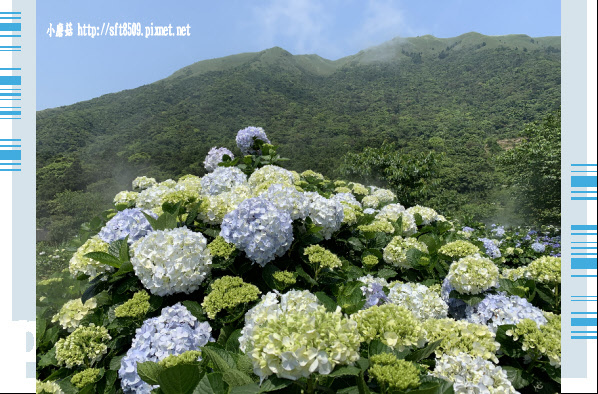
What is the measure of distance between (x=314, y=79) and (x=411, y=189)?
8739cm

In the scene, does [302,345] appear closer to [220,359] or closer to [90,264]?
[220,359]

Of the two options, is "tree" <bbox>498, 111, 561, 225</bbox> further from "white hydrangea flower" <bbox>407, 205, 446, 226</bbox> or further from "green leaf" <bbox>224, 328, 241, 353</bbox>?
"green leaf" <bbox>224, 328, 241, 353</bbox>

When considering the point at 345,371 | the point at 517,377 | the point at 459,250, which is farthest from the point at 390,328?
the point at 459,250

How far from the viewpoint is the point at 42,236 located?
19484 millimetres

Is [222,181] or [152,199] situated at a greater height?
[222,181]

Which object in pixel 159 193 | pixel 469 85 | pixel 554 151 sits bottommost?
pixel 159 193

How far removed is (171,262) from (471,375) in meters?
1.66

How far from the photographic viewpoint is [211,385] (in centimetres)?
112

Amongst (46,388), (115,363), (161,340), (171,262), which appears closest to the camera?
(46,388)

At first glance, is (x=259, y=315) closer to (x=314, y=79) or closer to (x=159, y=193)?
(x=159, y=193)

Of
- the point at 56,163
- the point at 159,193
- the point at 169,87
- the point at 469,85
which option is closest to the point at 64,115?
the point at 56,163

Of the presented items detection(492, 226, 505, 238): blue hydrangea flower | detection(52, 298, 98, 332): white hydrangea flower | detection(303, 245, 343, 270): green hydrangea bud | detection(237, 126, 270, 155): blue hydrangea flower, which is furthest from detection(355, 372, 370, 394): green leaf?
detection(492, 226, 505, 238): blue hydrangea flower

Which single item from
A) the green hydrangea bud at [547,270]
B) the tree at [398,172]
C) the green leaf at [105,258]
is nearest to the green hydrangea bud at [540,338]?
the green hydrangea bud at [547,270]

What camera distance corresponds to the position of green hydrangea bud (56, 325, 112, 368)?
1790mm
